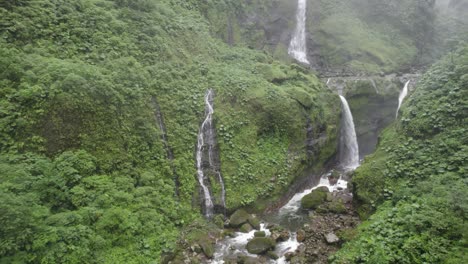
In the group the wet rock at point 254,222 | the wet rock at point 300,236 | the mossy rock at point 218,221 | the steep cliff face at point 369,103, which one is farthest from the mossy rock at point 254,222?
the steep cliff face at point 369,103

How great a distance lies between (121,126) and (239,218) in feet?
21.5

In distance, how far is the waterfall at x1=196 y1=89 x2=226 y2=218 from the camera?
49.5ft

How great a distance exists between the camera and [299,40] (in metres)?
30.2

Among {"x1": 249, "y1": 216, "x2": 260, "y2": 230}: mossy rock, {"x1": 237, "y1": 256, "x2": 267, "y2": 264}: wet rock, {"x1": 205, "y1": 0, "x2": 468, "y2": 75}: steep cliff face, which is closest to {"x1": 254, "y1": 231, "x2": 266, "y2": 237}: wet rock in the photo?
{"x1": 249, "y1": 216, "x2": 260, "y2": 230}: mossy rock

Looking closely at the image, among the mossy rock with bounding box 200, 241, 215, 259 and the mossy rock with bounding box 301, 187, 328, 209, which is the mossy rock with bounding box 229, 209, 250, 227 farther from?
the mossy rock with bounding box 301, 187, 328, 209

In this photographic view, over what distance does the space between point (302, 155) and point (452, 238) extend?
8.90 metres

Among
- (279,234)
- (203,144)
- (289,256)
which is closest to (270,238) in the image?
(279,234)

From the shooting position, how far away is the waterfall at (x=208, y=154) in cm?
1509

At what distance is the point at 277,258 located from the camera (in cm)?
1249

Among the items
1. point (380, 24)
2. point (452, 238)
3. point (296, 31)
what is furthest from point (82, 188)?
point (380, 24)

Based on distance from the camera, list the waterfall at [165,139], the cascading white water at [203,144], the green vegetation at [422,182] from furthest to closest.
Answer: the cascading white water at [203,144]
the waterfall at [165,139]
the green vegetation at [422,182]

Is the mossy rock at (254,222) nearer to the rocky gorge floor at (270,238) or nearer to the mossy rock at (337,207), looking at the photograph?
the rocky gorge floor at (270,238)

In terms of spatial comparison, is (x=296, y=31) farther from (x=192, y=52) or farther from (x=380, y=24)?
(x=192, y=52)

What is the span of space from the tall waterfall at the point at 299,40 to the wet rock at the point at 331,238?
768 inches
